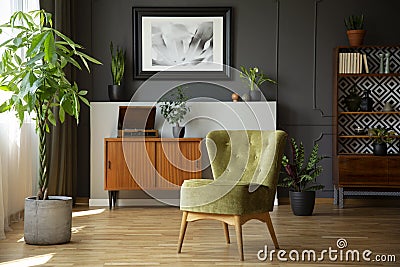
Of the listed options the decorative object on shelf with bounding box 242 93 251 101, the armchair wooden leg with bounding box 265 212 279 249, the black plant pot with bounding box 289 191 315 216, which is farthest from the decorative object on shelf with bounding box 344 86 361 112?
the armchair wooden leg with bounding box 265 212 279 249

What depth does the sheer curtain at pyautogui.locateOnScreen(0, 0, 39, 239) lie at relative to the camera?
16.8 feet

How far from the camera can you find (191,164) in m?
6.46

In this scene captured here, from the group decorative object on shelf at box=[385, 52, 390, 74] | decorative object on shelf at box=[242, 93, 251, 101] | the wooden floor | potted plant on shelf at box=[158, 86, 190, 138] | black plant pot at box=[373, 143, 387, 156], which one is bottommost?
the wooden floor

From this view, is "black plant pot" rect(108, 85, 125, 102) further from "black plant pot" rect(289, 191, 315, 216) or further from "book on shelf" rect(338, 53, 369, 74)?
"book on shelf" rect(338, 53, 369, 74)

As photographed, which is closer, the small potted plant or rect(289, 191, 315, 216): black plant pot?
rect(289, 191, 315, 216): black plant pot

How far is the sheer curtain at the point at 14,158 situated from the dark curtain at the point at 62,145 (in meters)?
0.17

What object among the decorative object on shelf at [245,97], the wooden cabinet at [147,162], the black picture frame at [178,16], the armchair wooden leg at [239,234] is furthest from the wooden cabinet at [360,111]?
the armchair wooden leg at [239,234]

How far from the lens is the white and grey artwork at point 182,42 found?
688 centimetres

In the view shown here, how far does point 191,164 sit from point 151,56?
1244 millimetres

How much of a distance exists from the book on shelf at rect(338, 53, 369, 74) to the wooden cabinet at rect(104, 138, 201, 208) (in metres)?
1.65

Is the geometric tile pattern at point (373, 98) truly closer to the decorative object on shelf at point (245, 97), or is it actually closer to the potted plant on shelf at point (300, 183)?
the potted plant on shelf at point (300, 183)

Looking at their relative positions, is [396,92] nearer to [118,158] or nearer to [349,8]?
[349,8]

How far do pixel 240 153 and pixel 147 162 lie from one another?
1.89 metres

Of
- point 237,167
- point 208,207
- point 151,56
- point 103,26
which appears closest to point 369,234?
point 237,167
